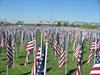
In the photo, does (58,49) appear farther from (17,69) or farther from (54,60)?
(54,60)

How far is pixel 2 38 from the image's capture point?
121ft

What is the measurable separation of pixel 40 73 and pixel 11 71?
37.5ft

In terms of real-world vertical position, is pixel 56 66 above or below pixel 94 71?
below

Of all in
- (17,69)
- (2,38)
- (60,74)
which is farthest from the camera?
(2,38)

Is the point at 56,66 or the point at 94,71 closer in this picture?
the point at 94,71

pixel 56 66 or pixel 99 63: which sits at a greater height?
pixel 99 63

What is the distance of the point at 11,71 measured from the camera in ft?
73.5

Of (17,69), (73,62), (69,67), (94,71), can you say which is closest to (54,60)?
(73,62)

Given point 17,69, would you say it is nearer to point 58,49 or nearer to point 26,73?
point 26,73

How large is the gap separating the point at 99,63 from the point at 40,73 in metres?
2.61

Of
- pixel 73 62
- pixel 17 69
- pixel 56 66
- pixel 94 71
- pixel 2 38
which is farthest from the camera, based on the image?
pixel 2 38

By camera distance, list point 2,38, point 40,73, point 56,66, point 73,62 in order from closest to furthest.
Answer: point 40,73 → point 56,66 → point 73,62 → point 2,38

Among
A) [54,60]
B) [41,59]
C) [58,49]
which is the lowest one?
[54,60]

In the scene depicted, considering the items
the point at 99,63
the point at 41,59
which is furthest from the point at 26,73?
the point at 99,63
